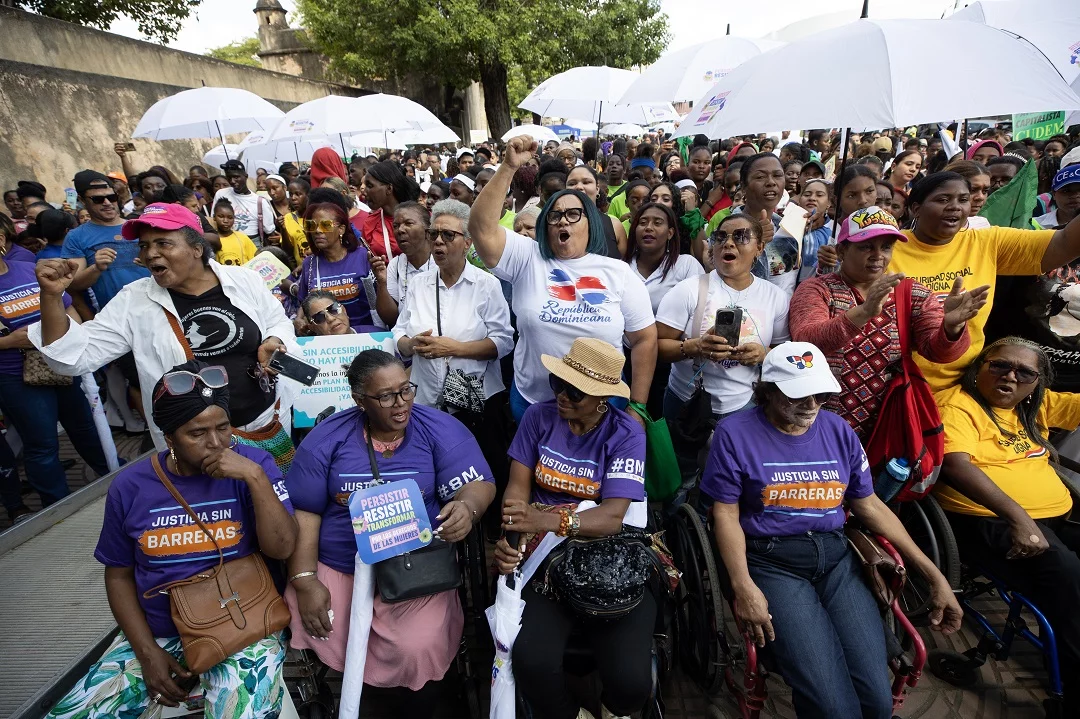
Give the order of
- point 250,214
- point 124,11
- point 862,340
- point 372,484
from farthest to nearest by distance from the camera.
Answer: point 124,11, point 250,214, point 862,340, point 372,484

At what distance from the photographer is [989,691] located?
9.37ft

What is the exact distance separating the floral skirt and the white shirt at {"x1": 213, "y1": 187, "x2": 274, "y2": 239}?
5.72 meters

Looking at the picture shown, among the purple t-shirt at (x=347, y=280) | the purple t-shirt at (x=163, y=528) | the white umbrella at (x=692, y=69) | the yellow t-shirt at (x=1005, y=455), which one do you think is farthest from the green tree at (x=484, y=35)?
the purple t-shirt at (x=163, y=528)

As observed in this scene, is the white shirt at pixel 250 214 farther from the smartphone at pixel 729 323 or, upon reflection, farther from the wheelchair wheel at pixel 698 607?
the wheelchair wheel at pixel 698 607

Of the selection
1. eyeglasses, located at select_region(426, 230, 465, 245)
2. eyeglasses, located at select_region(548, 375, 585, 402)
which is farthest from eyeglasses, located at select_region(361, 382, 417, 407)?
eyeglasses, located at select_region(426, 230, 465, 245)

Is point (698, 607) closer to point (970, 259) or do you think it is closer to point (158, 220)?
point (970, 259)

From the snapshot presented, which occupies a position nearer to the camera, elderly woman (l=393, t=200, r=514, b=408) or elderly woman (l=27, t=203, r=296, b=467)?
elderly woman (l=27, t=203, r=296, b=467)

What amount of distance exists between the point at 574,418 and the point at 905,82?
241cm

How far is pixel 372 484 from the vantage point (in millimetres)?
2562

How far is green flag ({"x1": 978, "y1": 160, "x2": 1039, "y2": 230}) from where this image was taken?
14.9 feet

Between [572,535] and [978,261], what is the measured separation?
8.44 ft

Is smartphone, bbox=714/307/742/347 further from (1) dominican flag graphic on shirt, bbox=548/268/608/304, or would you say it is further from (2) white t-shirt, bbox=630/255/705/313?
(2) white t-shirt, bbox=630/255/705/313

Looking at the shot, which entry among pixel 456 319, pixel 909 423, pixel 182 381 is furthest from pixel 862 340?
pixel 182 381

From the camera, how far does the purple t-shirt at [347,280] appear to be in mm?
4129
